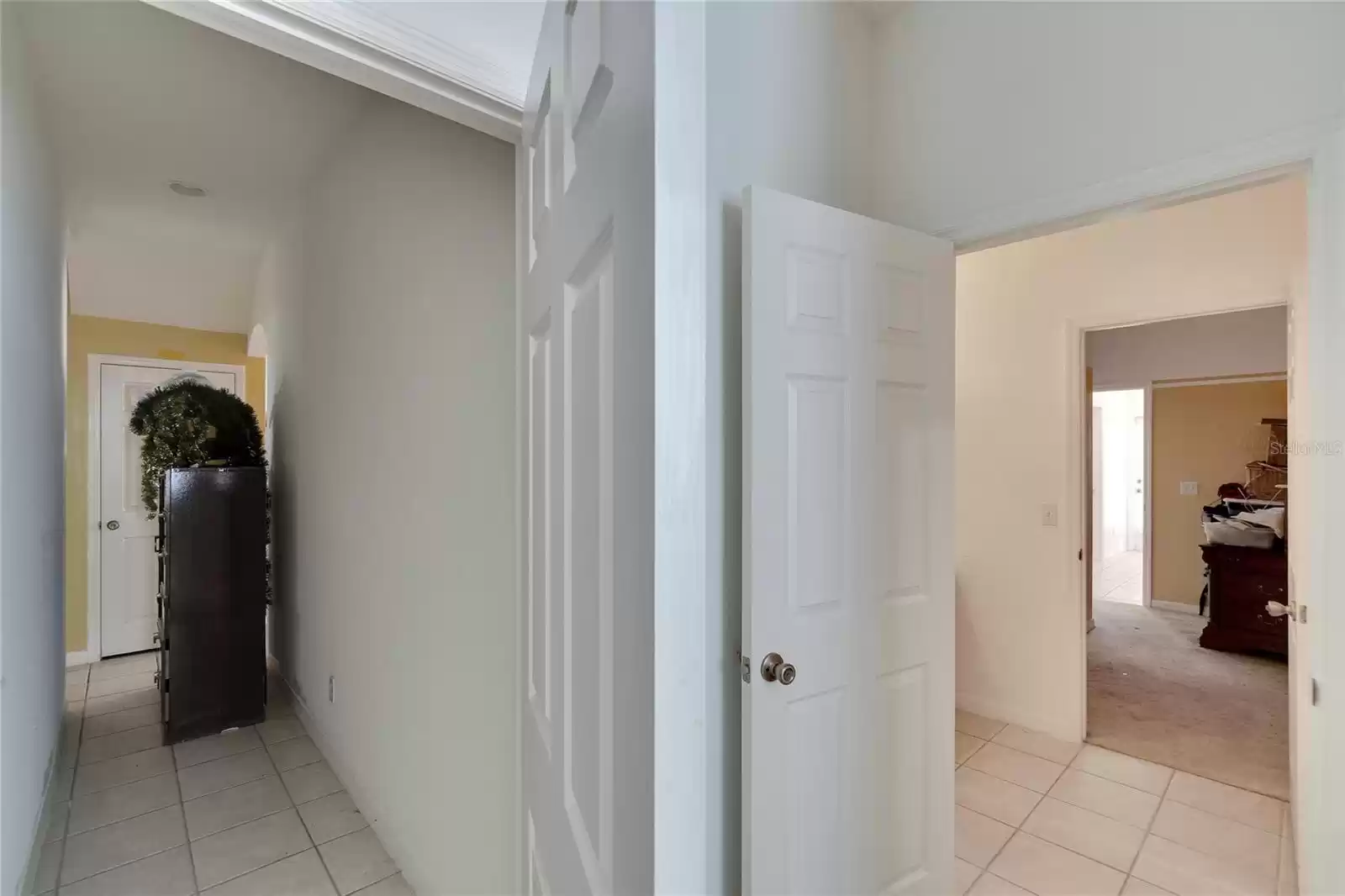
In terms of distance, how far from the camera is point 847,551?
4.83 feet

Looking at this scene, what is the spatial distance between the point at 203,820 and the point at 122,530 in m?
2.98

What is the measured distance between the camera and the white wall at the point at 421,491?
Result: 5.31ft

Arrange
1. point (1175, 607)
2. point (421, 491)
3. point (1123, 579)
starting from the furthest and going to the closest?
point (1123, 579)
point (1175, 607)
point (421, 491)

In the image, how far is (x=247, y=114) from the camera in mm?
→ 2336

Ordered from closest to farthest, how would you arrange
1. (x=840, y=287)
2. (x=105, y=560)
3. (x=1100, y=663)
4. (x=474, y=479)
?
(x=840, y=287) → (x=474, y=479) → (x=1100, y=663) → (x=105, y=560)

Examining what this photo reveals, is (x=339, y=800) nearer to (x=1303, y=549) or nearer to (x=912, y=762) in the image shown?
(x=912, y=762)

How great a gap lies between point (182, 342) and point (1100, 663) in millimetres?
7061

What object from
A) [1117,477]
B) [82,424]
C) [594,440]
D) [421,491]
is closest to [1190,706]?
[421,491]

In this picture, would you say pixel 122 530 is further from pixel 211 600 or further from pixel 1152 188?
pixel 1152 188

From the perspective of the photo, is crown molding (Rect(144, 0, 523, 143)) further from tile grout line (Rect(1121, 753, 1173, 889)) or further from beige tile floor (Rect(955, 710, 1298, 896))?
tile grout line (Rect(1121, 753, 1173, 889))

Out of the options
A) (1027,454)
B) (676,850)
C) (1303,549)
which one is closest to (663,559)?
(676,850)

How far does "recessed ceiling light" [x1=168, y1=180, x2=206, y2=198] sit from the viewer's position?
9.50 ft

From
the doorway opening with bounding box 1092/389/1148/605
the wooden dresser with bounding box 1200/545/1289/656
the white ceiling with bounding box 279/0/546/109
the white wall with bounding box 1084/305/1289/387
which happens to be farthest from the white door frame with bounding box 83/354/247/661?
the doorway opening with bounding box 1092/389/1148/605

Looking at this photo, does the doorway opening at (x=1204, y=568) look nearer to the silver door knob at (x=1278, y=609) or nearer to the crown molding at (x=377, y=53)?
the silver door knob at (x=1278, y=609)
